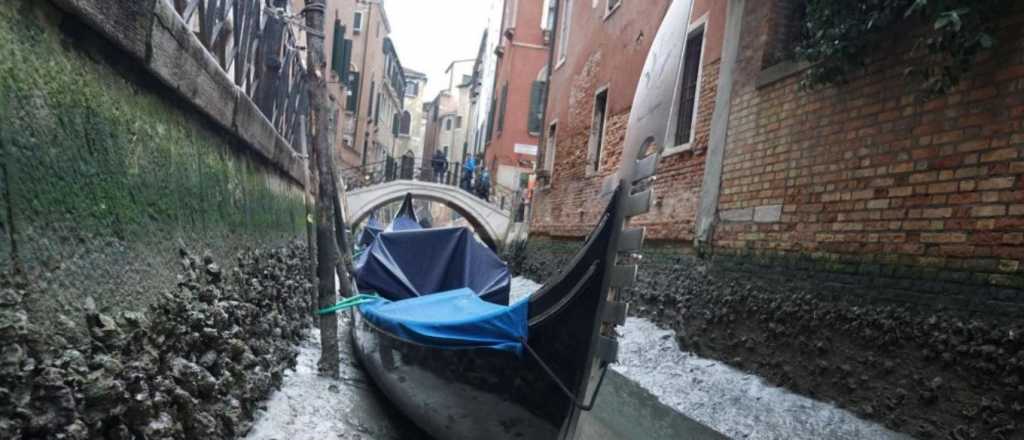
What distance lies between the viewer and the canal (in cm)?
335

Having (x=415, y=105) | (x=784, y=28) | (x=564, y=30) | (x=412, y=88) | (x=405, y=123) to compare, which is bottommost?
(x=784, y=28)

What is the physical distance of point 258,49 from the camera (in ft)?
12.9

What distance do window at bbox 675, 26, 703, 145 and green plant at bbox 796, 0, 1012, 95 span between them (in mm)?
2106

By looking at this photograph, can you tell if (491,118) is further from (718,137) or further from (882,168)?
(882,168)

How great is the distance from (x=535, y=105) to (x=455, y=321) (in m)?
14.7

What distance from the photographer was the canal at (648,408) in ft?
11.0

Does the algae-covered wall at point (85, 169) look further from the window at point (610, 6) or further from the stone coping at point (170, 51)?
the window at point (610, 6)

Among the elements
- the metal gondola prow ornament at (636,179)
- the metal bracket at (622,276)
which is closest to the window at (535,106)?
the metal gondola prow ornament at (636,179)

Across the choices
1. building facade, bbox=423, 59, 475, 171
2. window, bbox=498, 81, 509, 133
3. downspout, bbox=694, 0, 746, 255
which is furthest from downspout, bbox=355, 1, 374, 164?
downspout, bbox=694, 0, 746, 255

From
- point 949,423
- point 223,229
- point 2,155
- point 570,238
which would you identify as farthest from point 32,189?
point 570,238

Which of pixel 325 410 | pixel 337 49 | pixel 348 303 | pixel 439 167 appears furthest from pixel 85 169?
pixel 439 167

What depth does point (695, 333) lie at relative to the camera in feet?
17.6

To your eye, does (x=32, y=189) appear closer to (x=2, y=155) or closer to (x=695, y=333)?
(x=2, y=155)

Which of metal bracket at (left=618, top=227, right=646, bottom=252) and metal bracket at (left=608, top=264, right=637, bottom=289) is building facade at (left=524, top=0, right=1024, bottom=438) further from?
metal bracket at (left=608, top=264, right=637, bottom=289)
